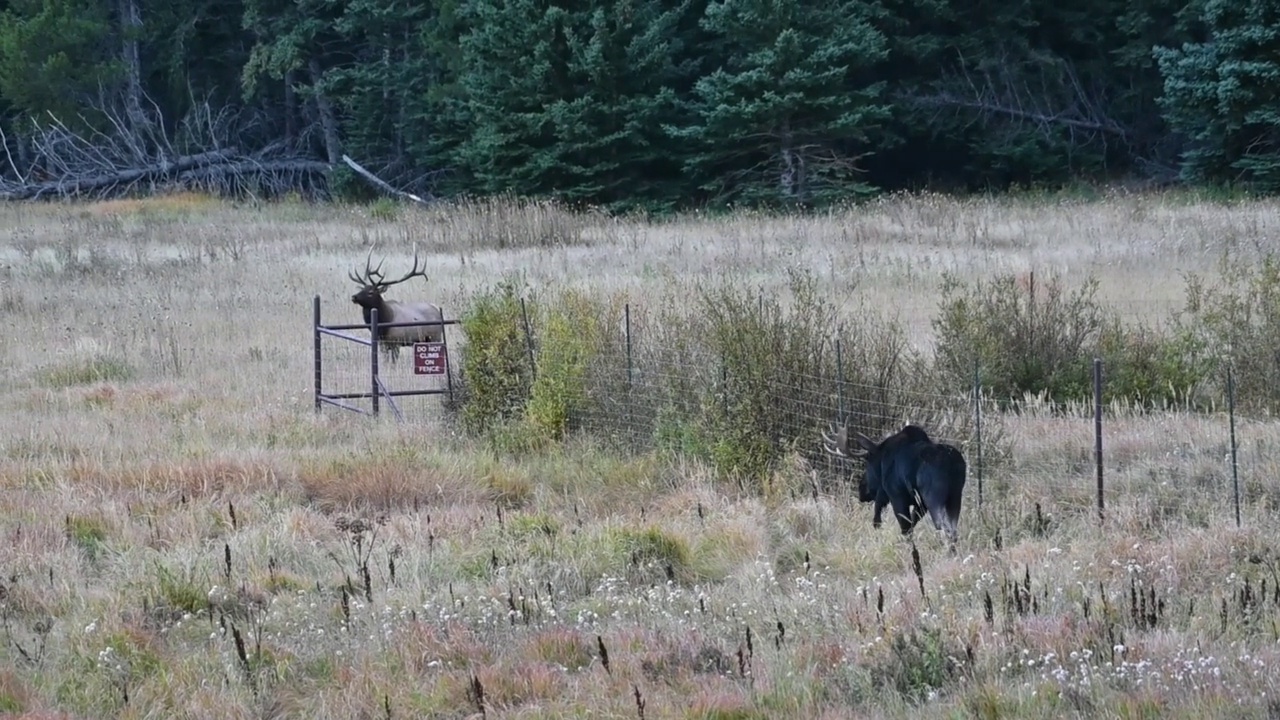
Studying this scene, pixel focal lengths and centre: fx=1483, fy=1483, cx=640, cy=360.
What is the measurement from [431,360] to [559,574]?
591cm

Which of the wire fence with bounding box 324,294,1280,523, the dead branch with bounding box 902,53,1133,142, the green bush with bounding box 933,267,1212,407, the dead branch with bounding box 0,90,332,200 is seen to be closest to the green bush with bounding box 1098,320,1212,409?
the green bush with bounding box 933,267,1212,407

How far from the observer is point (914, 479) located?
899 centimetres

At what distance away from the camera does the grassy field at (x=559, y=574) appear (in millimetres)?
6336

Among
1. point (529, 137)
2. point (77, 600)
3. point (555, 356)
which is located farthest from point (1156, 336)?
point (529, 137)

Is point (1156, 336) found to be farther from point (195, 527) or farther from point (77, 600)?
point (77, 600)

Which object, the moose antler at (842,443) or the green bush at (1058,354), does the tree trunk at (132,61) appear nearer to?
the green bush at (1058,354)

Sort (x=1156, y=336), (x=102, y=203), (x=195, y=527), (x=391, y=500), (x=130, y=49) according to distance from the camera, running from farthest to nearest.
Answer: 1. (x=130, y=49)
2. (x=102, y=203)
3. (x=1156, y=336)
4. (x=391, y=500)
5. (x=195, y=527)

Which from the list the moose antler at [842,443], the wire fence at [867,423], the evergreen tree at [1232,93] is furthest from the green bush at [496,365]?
the evergreen tree at [1232,93]

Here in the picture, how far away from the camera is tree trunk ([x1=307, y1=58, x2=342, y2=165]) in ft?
168

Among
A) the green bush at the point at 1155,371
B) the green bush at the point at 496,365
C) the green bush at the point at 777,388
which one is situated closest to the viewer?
the green bush at the point at 777,388

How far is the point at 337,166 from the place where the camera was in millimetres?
49281

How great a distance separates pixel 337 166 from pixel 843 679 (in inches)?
1770

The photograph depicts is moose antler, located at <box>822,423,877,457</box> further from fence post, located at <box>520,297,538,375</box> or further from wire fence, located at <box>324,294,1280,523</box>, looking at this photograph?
fence post, located at <box>520,297,538,375</box>

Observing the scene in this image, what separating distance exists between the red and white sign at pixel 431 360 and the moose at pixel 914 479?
5.24 m
